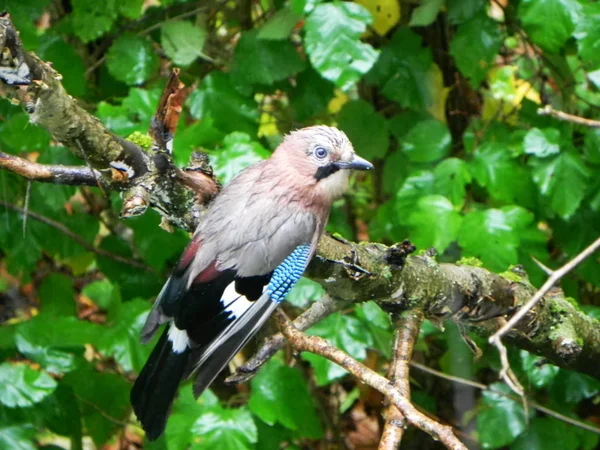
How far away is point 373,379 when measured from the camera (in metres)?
1.73

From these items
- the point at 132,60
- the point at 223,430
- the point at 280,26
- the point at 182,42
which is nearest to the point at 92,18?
the point at 132,60

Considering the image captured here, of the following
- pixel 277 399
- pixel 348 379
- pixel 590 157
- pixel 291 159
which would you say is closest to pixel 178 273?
pixel 291 159

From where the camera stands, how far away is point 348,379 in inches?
152

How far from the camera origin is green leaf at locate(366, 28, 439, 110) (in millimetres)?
2945

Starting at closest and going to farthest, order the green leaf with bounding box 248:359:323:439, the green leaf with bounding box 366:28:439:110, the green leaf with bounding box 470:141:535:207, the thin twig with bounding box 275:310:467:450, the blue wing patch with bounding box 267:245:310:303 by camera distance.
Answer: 1. the thin twig with bounding box 275:310:467:450
2. the blue wing patch with bounding box 267:245:310:303
3. the green leaf with bounding box 248:359:323:439
4. the green leaf with bounding box 470:141:535:207
5. the green leaf with bounding box 366:28:439:110

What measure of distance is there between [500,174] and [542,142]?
16 cm

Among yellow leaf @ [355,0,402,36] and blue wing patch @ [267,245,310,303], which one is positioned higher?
yellow leaf @ [355,0,402,36]

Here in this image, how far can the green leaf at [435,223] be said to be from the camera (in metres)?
2.48

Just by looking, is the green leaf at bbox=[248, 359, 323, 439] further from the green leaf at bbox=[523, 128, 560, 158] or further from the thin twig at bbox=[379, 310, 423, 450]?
the green leaf at bbox=[523, 128, 560, 158]

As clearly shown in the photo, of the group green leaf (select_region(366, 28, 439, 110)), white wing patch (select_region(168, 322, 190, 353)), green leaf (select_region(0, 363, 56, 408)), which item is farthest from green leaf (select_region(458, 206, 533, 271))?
green leaf (select_region(0, 363, 56, 408))

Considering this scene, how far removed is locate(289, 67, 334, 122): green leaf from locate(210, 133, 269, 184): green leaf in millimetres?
552

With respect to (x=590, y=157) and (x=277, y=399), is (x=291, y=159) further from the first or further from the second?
(x=590, y=157)

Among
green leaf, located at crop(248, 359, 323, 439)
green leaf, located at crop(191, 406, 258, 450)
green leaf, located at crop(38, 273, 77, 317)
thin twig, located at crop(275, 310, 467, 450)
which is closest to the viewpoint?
thin twig, located at crop(275, 310, 467, 450)

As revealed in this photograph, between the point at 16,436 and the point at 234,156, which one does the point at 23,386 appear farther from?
the point at 234,156
